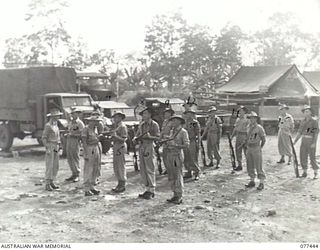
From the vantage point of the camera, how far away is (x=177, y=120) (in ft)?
24.5

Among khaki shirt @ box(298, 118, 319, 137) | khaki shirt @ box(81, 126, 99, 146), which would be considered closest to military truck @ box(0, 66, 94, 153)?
khaki shirt @ box(81, 126, 99, 146)

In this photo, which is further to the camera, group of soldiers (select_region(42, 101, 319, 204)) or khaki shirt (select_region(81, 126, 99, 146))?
khaki shirt (select_region(81, 126, 99, 146))

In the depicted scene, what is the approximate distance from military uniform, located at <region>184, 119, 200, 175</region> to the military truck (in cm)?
421

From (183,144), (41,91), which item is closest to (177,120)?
(183,144)

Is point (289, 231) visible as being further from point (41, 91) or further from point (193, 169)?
point (41, 91)

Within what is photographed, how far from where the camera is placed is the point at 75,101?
13.4 metres

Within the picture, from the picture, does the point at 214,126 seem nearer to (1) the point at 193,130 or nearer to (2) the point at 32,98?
(1) the point at 193,130

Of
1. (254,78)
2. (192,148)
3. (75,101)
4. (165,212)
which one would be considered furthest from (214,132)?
(254,78)

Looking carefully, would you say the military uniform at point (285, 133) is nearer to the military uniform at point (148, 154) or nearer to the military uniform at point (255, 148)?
the military uniform at point (255, 148)

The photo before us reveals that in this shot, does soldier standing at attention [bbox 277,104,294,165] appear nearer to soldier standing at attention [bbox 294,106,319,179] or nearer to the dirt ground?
the dirt ground

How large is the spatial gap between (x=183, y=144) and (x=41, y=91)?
25.4ft

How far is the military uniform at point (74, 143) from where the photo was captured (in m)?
9.34

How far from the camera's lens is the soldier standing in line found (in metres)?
9.41

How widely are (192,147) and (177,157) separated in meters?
2.06
